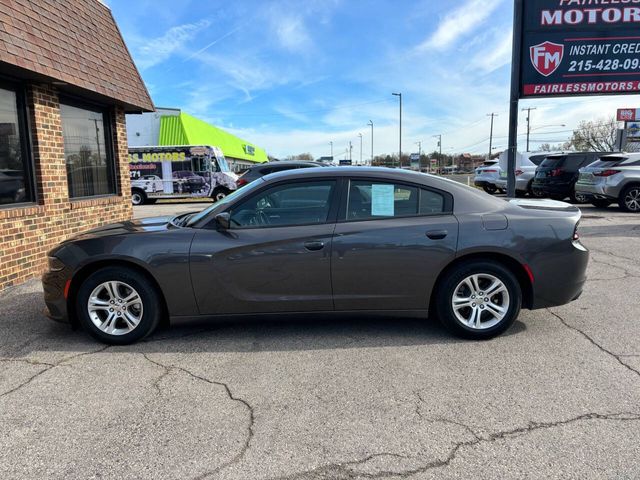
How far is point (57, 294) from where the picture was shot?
3.87 meters

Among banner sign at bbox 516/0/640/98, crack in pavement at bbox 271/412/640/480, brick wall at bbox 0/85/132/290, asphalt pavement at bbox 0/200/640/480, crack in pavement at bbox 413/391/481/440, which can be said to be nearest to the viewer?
crack in pavement at bbox 271/412/640/480

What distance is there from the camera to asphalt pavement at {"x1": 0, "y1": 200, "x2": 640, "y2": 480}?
233 centimetres

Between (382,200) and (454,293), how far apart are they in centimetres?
100

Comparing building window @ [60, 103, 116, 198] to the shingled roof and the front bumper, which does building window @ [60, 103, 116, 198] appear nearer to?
the shingled roof

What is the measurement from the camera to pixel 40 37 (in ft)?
19.8

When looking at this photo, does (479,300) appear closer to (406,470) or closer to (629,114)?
(406,470)

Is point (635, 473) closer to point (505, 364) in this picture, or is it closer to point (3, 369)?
point (505, 364)

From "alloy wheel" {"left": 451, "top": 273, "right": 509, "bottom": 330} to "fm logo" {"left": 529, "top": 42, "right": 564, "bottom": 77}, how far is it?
9.07 m

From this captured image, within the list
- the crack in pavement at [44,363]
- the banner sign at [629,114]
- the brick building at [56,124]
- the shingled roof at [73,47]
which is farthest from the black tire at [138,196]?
the banner sign at [629,114]

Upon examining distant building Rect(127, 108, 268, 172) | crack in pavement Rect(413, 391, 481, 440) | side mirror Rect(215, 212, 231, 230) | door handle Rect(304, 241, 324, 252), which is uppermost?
distant building Rect(127, 108, 268, 172)

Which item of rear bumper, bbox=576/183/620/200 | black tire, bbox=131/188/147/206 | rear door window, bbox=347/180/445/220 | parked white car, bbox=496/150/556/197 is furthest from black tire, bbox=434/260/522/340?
black tire, bbox=131/188/147/206

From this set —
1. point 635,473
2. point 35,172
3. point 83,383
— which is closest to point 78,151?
point 35,172

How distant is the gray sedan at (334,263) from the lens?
3750 millimetres

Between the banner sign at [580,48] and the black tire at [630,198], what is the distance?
2.59 meters
